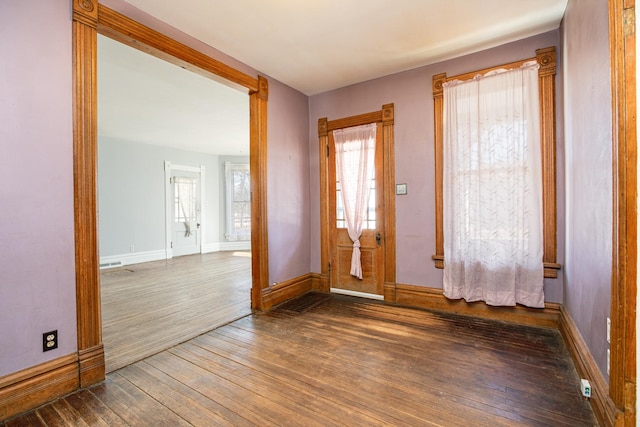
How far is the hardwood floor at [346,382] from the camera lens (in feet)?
5.55

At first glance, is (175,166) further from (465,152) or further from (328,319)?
(465,152)

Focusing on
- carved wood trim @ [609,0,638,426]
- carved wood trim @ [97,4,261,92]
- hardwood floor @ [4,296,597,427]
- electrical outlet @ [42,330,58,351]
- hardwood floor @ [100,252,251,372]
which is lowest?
hardwood floor @ [4,296,597,427]

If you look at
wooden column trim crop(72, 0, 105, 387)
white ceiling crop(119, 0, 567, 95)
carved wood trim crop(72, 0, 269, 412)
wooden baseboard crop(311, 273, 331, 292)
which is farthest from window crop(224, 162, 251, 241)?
wooden column trim crop(72, 0, 105, 387)

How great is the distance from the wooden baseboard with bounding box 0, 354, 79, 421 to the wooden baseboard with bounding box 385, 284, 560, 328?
313cm

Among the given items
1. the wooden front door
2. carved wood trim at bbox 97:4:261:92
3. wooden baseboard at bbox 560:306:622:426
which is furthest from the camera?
the wooden front door

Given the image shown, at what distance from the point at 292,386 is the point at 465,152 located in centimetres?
283

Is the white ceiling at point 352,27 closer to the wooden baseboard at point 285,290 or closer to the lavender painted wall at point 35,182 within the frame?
the lavender painted wall at point 35,182

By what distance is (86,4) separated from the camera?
2.01 metres

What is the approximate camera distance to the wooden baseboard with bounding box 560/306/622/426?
1.46 m

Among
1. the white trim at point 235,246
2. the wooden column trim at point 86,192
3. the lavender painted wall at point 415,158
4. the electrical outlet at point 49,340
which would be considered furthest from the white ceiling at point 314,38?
the white trim at point 235,246

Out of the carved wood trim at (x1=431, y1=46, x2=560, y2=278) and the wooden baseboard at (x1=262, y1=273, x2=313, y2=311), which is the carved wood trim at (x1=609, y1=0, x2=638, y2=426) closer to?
the carved wood trim at (x1=431, y1=46, x2=560, y2=278)

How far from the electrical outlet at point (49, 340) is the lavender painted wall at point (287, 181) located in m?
2.09

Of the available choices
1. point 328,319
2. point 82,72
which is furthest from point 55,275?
point 328,319

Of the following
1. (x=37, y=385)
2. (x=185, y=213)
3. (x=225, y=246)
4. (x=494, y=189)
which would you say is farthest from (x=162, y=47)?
(x=225, y=246)
